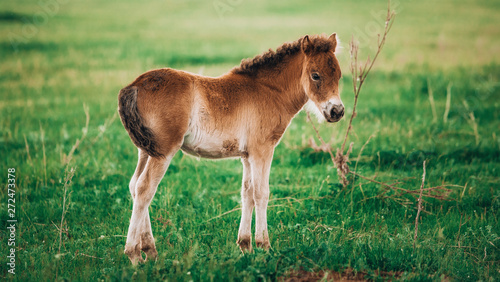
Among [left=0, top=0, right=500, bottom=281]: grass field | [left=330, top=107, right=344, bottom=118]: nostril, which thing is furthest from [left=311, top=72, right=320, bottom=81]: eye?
[left=0, top=0, right=500, bottom=281]: grass field

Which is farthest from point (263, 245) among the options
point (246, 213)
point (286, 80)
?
point (286, 80)

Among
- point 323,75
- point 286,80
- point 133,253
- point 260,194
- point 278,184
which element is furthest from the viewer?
point 278,184

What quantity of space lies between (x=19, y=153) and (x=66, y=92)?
6.08 metres

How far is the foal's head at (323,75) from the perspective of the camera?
543 cm

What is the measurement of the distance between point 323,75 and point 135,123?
2.27 metres

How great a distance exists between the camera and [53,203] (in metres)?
7.23

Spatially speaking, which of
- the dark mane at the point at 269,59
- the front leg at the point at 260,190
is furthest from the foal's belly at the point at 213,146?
the dark mane at the point at 269,59

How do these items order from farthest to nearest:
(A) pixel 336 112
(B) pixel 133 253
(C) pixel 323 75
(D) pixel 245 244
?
(D) pixel 245 244
(C) pixel 323 75
(A) pixel 336 112
(B) pixel 133 253

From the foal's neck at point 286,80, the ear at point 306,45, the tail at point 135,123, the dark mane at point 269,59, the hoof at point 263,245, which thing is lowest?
the hoof at point 263,245

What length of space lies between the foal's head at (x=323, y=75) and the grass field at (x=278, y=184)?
1.63m

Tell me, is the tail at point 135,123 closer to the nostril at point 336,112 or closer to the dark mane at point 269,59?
the dark mane at point 269,59

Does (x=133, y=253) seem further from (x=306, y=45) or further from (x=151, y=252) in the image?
(x=306, y=45)

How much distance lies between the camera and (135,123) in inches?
199

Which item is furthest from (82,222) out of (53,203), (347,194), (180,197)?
(347,194)
